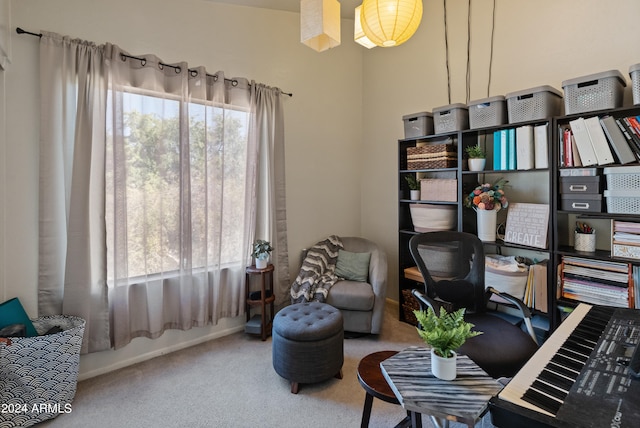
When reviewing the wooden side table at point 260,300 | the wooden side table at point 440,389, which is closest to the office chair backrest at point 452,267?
the wooden side table at point 440,389

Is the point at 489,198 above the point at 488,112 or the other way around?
the other way around

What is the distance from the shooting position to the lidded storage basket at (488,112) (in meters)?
2.61

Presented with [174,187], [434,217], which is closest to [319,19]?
[174,187]

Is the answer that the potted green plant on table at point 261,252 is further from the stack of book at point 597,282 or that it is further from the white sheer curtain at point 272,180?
the stack of book at point 597,282

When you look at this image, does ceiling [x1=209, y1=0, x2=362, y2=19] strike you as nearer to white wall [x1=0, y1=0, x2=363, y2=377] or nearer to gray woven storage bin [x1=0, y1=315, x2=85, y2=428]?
white wall [x1=0, y1=0, x2=363, y2=377]

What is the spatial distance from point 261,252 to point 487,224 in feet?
6.34

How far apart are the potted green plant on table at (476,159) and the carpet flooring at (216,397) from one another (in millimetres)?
1800

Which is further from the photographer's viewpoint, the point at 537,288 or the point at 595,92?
the point at 537,288

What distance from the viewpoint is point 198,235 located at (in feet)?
9.06

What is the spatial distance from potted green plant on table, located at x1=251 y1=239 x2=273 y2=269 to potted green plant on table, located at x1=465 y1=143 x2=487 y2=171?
1.90 metres

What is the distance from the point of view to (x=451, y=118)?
2877mm

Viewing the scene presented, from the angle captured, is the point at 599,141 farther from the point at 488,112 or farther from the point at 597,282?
the point at 597,282

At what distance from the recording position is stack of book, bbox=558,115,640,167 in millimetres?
2010

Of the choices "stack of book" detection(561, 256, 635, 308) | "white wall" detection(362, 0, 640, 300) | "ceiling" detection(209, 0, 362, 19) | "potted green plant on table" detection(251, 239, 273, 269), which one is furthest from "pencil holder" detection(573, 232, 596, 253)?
"ceiling" detection(209, 0, 362, 19)
